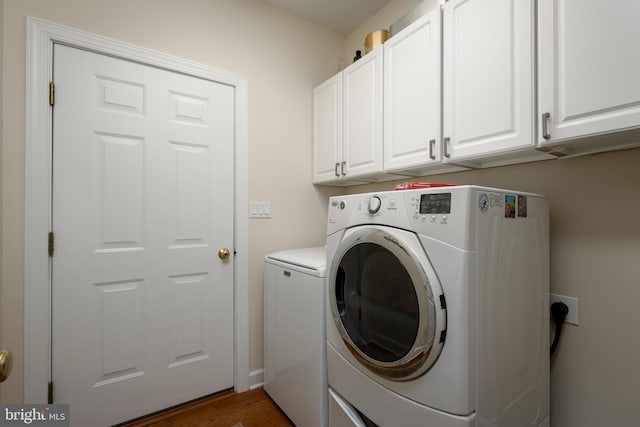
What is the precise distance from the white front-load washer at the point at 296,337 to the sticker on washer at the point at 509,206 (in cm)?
80

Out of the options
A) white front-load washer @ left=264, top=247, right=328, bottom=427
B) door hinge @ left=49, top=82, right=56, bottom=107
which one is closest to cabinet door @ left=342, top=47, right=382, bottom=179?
white front-load washer @ left=264, top=247, right=328, bottom=427

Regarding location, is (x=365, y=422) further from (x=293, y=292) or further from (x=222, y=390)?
(x=222, y=390)

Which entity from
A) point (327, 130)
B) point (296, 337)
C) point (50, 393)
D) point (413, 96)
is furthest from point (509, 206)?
point (50, 393)

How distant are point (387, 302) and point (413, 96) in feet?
3.44

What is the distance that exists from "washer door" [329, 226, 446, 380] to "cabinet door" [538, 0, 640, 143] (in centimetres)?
69

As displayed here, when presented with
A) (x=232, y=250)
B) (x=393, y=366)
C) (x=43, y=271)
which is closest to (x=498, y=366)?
(x=393, y=366)

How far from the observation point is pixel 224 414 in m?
1.70

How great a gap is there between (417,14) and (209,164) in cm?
146

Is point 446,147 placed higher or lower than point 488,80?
lower

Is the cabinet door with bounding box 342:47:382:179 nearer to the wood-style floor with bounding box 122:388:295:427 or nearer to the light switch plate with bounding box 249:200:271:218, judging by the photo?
the light switch plate with bounding box 249:200:271:218

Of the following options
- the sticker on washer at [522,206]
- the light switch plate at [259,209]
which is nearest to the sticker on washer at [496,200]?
the sticker on washer at [522,206]

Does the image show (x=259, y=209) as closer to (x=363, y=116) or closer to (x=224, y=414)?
(x=363, y=116)

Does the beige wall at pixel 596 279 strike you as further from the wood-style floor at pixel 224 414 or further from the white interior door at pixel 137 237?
the white interior door at pixel 137 237

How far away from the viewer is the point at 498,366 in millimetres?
979
